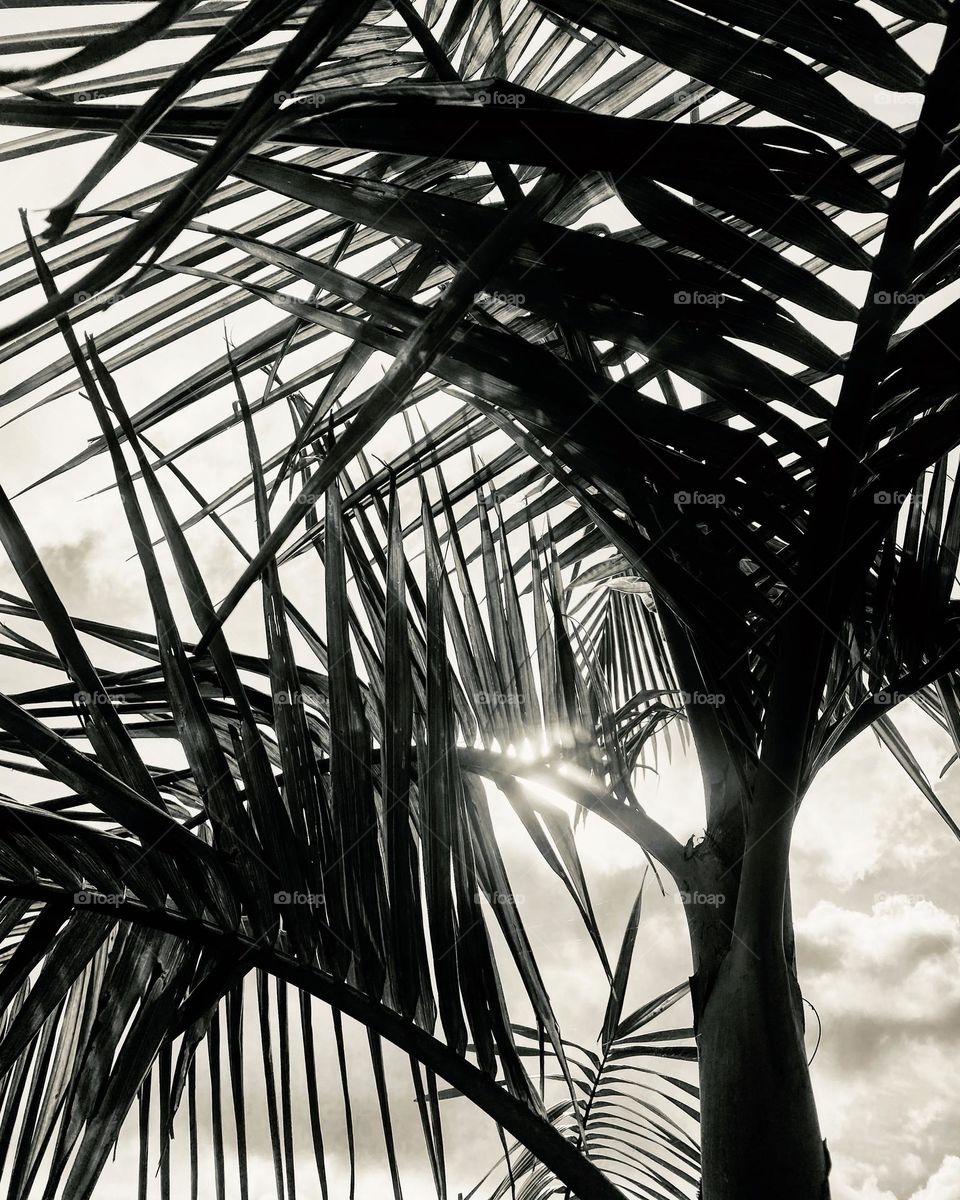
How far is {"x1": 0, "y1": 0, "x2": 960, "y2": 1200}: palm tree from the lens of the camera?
0.44 m

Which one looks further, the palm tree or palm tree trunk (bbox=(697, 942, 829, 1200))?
palm tree trunk (bbox=(697, 942, 829, 1200))

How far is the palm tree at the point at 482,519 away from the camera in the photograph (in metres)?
0.44

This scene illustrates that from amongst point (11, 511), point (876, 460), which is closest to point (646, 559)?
point (876, 460)

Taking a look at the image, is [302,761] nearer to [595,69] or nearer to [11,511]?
[11,511]

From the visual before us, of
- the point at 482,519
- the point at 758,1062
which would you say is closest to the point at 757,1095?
the point at 758,1062

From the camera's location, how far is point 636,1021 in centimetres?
117

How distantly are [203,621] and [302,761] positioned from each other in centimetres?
14

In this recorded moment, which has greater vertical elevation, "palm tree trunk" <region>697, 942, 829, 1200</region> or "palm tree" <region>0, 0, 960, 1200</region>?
"palm tree" <region>0, 0, 960, 1200</region>

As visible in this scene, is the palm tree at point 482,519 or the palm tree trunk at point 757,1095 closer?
the palm tree at point 482,519

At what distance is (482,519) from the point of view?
0.92m

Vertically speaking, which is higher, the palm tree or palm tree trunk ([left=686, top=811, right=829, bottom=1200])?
the palm tree

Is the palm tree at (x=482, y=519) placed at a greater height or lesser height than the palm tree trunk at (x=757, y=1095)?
greater

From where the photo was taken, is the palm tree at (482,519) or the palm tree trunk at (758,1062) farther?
the palm tree trunk at (758,1062)

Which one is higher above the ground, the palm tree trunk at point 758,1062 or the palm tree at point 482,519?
the palm tree at point 482,519
